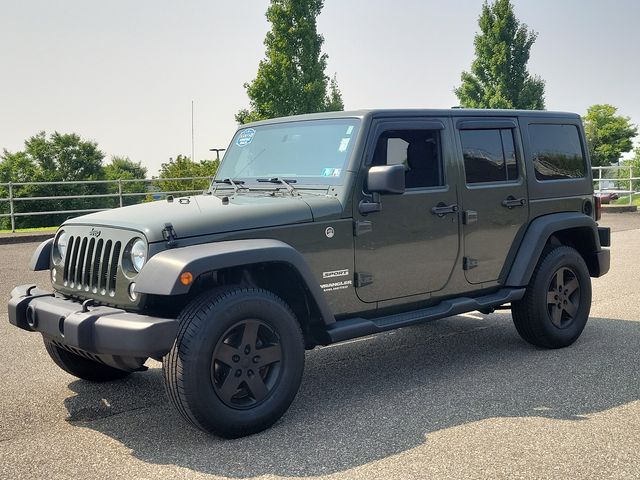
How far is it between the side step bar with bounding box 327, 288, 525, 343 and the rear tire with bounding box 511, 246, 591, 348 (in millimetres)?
190

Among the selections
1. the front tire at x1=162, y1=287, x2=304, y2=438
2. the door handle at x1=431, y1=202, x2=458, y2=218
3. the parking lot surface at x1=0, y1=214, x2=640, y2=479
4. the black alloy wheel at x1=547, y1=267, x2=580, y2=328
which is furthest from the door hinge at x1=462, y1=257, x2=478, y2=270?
the front tire at x1=162, y1=287, x2=304, y2=438

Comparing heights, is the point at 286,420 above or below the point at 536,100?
below

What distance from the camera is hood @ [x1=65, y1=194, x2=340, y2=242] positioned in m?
4.35

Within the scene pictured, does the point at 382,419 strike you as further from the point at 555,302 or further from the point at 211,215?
the point at 555,302

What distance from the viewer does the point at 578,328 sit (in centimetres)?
640

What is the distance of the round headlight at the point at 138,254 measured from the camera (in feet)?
14.0

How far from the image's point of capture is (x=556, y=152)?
6535 millimetres

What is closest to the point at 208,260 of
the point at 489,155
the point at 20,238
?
the point at 489,155

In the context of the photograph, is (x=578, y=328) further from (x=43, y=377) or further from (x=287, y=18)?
(x=287, y=18)

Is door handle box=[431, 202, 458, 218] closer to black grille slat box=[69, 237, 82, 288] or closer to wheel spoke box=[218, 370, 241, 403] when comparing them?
wheel spoke box=[218, 370, 241, 403]

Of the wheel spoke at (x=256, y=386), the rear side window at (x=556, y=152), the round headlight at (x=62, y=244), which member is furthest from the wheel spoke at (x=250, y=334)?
the rear side window at (x=556, y=152)

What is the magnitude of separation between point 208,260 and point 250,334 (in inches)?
21.1

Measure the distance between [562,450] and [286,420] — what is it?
1.60 metres

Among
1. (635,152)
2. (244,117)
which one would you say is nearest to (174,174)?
(244,117)
